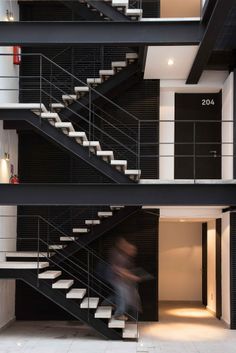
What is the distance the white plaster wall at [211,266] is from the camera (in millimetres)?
12430

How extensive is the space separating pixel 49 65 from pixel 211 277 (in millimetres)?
6012

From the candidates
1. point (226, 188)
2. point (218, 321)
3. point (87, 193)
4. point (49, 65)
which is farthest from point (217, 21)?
point (218, 321)

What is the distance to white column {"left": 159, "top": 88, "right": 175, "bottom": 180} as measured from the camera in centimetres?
1150

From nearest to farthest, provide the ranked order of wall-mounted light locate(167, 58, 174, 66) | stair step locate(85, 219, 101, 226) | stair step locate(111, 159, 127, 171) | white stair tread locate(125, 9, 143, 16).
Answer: stair step locate(111, 159, 127, 171) < white stair tread locate(125, 9, 143, 16) < wall-mounted light locate(167, 58, 174, 66) < stair step locate(85, 219, 101, 226)

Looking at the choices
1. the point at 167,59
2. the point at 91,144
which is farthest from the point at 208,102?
the point at 91,144

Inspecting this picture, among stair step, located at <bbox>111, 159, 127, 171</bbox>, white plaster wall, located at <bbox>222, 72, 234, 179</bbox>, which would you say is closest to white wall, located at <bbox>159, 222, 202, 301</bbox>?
white plaster wall, located at <bbox>222, 72, 234, 179</bbox>

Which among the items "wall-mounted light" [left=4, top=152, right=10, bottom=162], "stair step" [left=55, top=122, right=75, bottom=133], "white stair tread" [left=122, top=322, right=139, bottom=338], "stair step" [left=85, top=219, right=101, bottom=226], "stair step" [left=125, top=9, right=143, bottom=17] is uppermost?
"stair step" [left=125, top=9, right=143, bottom=17]

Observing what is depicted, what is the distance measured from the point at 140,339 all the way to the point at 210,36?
5.10 m

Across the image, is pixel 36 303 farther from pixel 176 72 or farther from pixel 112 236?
pixel 176 72

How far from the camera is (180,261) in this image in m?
14.9

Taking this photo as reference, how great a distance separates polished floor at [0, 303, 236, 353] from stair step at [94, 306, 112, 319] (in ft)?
1.36

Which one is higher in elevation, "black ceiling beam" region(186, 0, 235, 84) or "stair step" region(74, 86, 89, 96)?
"black ceiling beam" region(186, 0, 235, 84)

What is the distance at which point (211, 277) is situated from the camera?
42.3 feet

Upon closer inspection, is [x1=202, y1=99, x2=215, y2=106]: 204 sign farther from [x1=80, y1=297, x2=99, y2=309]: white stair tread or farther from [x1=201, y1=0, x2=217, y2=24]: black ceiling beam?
[x1=80, y1=297, x2=99, y2=309]: white stair tread
